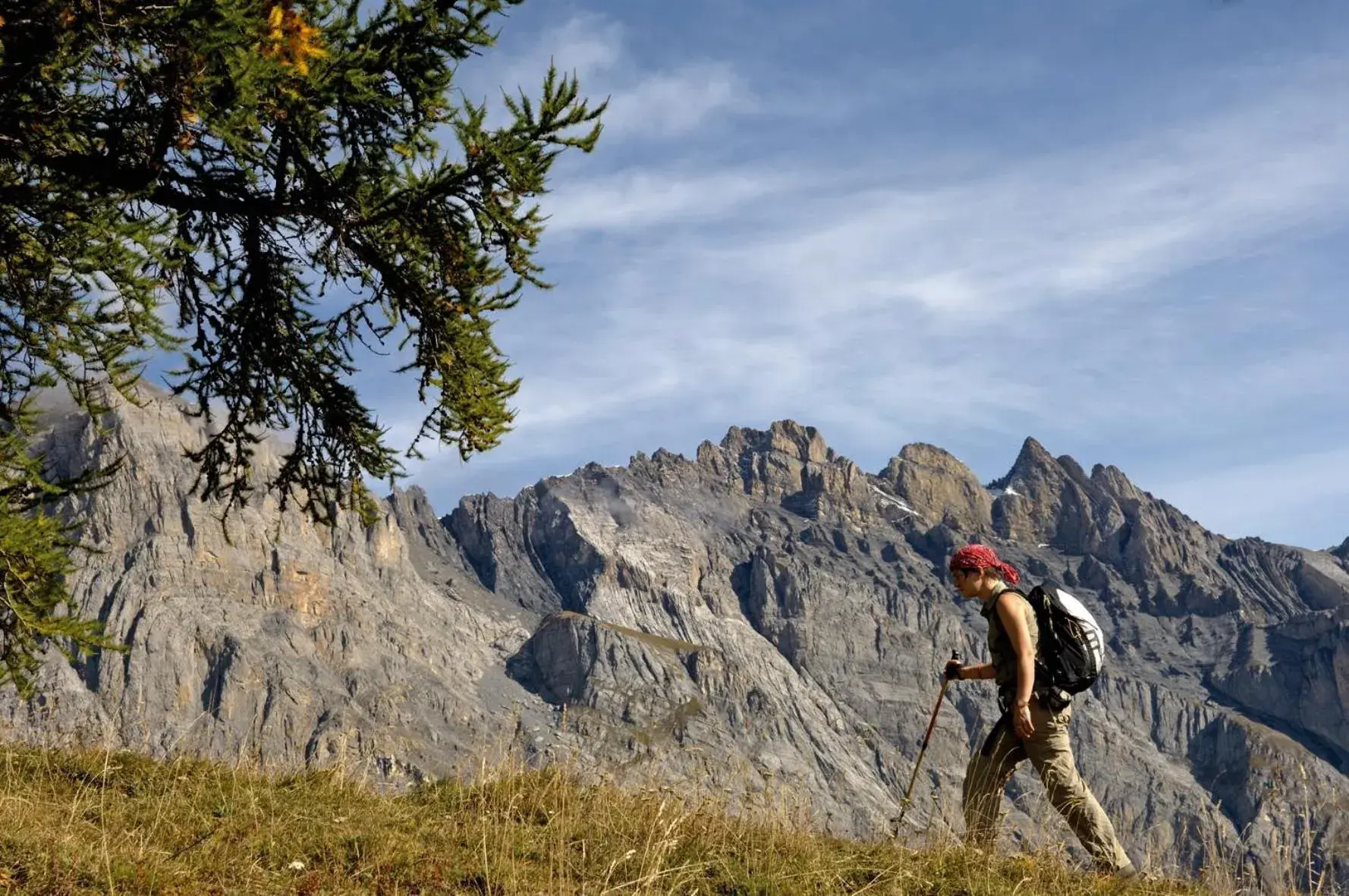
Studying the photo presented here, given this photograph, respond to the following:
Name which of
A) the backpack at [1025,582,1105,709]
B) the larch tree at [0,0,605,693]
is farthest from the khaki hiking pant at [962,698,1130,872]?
A: the larch tree at [0,0,605,693]

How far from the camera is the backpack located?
7246 mm

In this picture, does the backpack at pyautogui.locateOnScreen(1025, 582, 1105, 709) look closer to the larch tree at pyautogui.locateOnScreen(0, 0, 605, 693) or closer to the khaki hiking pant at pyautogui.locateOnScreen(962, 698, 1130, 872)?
the khaki hiking pant at pyautogui.locateOnScreen(962, 698, 1130, 872)

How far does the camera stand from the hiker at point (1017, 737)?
22.8 feet

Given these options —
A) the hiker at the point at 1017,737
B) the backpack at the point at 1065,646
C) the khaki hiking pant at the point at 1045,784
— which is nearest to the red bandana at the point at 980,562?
the hiker at the point at 1017,737

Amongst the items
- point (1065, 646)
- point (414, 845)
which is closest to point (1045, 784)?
point (1065, 646)

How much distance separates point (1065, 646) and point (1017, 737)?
2.42 feet

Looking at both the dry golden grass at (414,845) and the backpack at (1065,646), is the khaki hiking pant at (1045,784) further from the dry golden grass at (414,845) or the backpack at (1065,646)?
the dry golden grass at (414,845)

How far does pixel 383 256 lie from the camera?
10445mm

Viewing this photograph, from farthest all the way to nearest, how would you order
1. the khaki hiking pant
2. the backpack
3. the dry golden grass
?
the backpack → the khaki hiking pant → the dry golden grass

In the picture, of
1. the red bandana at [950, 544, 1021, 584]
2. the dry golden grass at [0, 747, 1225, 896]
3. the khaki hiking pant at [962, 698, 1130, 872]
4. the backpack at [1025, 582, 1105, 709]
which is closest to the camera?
the dry golden grass at [0, 747, 1225, 896]

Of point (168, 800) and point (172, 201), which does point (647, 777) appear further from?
point (172, 201)

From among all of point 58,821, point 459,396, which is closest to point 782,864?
point 58,821

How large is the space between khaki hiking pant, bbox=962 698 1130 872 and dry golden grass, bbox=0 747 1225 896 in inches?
12.6

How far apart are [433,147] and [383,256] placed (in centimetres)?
121
